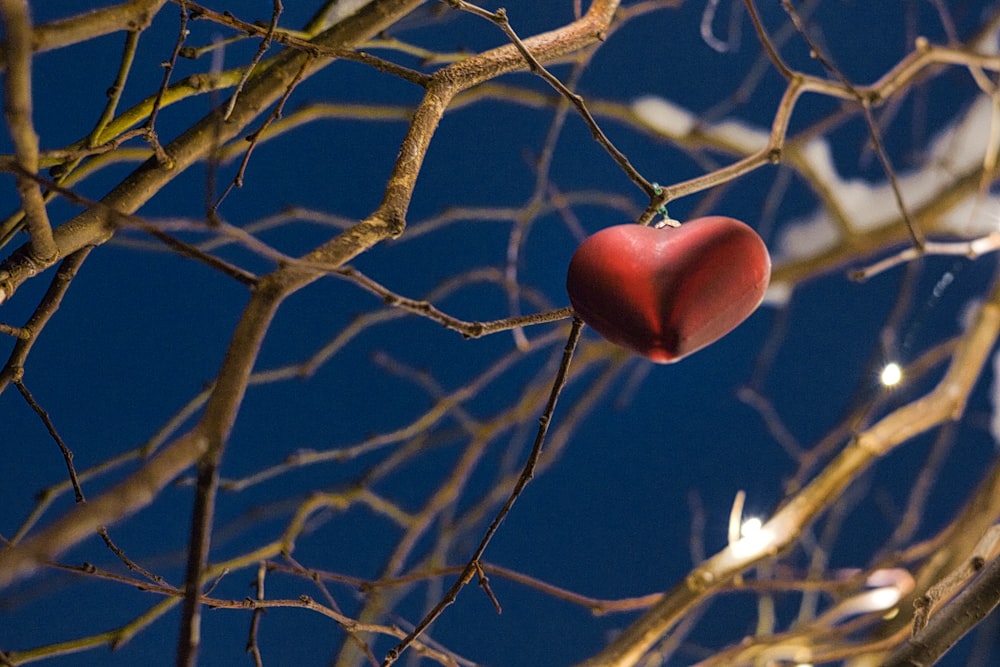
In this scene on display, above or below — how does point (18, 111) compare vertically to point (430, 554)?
below

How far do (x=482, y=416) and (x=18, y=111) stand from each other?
2.82 feet

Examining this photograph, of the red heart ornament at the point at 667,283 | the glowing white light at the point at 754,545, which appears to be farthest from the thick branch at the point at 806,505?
the red heart ornament at the point at 667,283

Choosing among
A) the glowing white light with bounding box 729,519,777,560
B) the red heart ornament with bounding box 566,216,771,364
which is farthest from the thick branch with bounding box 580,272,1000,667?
the red heart ornament with bounding box 566,216,771,364

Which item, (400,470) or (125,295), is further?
(400,470)

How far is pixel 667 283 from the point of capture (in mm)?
390

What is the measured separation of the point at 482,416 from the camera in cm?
112

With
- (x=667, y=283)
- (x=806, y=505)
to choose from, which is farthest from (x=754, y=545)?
(x=667, y=283)

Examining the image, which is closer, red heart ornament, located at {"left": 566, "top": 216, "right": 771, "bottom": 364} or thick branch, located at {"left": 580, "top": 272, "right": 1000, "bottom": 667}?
red heart ornament, located at {"left": 566, "top": 216, "right": 771, "bottom": 364}

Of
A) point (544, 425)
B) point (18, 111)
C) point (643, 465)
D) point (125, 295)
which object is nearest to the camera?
point (18, 111)

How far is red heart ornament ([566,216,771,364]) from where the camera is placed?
15.3 inches

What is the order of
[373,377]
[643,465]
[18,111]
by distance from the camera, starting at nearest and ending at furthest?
[18,111]
[373,377]
[643,465]

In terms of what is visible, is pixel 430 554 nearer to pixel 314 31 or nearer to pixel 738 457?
pixel 738 457

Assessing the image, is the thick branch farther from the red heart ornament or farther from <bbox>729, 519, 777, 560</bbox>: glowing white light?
the red heart ornament

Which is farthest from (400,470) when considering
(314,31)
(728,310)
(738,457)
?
(728,310)
